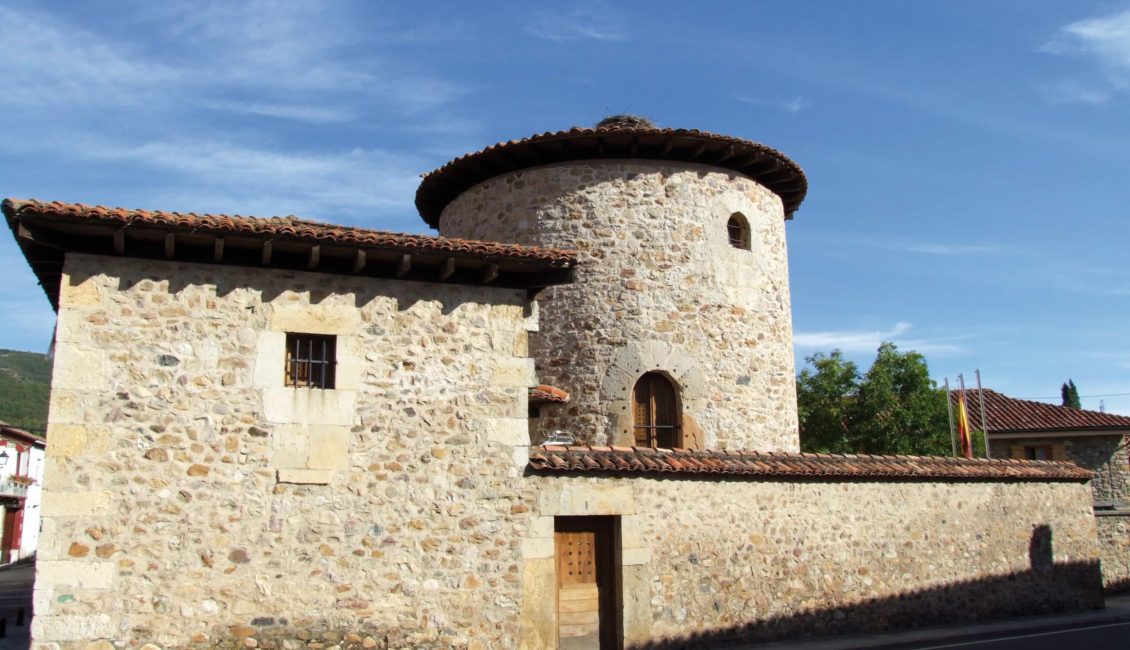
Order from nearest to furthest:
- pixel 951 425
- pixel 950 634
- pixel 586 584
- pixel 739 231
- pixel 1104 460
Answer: pixel 586 584 → pixel 950 634 → pixel 739 231 → pixel 951 425 → pixel 1104 460

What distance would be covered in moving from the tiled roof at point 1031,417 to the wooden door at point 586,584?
2125cm

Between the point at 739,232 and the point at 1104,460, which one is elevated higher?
the point at 739,232

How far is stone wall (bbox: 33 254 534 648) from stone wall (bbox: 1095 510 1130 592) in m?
14.9

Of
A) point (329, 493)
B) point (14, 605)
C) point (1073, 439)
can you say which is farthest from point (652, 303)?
point (1073, 439)

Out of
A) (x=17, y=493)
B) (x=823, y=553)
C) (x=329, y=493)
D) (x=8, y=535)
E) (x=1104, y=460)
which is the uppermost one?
(x=1104, y=460)

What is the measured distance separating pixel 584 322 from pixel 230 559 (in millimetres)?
7038

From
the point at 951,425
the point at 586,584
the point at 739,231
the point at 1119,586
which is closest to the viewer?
the point at 586,584

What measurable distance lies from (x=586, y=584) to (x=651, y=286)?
5.41 metres

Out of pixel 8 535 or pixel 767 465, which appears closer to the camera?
pixel 767 465

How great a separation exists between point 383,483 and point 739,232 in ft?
28.2

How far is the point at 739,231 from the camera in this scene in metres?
15.8

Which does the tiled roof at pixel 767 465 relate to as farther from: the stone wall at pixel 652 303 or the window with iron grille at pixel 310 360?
the window with iron grille at pixel 310 360

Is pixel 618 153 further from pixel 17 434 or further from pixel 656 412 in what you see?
pixel 17 434

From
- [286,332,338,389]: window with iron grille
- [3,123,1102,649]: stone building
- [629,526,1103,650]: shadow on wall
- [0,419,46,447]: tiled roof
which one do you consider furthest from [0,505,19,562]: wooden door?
[629,526,1103,650]: shadow on wall
